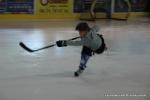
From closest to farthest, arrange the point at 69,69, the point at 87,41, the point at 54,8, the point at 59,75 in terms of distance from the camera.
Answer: the point at 87,41, the point at 59,75, the point at 69,69, the point at 54,8

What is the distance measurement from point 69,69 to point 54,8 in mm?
3221

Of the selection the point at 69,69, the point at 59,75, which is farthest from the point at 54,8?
the point at 59,75

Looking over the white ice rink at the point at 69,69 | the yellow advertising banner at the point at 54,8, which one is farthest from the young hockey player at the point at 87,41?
the yellow advertising banner at the point at 54,8

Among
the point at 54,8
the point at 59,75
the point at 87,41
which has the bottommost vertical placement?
the point at 59,75

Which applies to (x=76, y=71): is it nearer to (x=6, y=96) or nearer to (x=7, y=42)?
(x=6, y=96)

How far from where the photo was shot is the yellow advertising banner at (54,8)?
6.61 meters

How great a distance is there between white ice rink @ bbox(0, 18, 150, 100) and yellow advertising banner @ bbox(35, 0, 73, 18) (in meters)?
1.20

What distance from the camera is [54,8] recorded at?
262 inches

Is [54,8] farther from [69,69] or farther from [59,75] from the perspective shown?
[59,75]

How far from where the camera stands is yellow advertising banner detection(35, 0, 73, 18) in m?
6.61

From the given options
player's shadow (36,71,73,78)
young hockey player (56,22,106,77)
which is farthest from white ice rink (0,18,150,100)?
young hockey player (56,22,106,77)

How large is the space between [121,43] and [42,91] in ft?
6.57

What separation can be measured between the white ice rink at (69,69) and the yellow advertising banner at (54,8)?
120 cm

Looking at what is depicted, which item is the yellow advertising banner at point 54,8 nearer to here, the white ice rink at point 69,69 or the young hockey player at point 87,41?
the white ice rink at point 69,69
